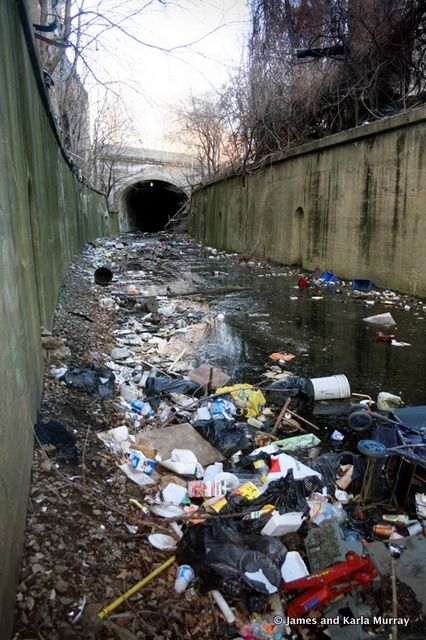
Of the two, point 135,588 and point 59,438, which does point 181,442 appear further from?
point 135,588

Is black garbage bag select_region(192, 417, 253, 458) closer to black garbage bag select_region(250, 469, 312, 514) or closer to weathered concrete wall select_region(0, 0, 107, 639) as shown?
black garbage bag select_region(250, 469, 312, 514)

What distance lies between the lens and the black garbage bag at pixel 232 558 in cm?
169

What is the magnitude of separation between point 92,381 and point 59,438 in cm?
93

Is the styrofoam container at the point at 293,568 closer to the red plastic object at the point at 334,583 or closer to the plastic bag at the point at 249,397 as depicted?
the red plastic object at the point at 334,583

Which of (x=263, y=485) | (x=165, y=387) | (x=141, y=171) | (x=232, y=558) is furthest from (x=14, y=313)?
(x=141, y=171)

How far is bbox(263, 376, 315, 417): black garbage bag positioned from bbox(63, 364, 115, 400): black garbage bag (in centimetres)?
130

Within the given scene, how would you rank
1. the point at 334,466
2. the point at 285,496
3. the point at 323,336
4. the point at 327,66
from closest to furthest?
the point at 285,496 < the point at 334,466 < the point at 323,336 < the point at 327,66

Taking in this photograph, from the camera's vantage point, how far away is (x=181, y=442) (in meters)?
2.76

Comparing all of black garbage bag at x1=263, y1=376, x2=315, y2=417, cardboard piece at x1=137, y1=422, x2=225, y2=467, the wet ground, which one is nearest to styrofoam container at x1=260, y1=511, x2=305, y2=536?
cardboard piece at x1=137, y1=422, x2=225, y2=467

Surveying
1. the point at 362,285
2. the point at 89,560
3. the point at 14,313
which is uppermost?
the point at 14,313

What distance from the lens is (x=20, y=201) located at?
9.36ft

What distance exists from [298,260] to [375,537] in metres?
9.36

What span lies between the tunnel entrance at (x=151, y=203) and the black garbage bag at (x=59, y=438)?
31983mm

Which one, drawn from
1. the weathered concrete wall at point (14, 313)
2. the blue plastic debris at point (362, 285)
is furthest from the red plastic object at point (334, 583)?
the blue plastic debris at point (362, 285)
